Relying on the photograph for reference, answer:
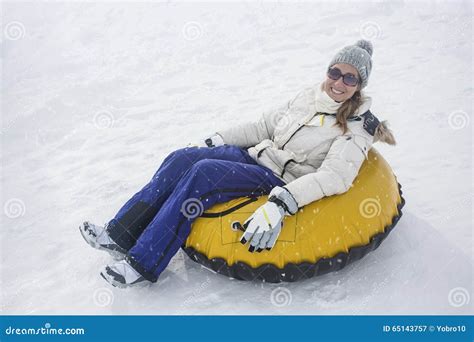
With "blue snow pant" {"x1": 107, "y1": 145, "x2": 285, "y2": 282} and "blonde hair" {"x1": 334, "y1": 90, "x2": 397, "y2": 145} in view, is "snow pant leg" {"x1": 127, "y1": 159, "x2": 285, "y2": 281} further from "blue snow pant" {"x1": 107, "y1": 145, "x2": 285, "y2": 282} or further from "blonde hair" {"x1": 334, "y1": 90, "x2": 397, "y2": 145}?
"blonde hair" {"x1": 334, "y1": 90, "x2": 397, "y2": 145}

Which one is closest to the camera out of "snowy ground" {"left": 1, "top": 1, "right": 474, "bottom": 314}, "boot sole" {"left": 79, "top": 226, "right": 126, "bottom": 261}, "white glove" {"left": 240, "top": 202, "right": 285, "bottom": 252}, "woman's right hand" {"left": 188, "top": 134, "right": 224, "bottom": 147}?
"white glove" {"left": 240, "top": 202, "right": 285, "bottom": 252}

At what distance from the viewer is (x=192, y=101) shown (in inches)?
225

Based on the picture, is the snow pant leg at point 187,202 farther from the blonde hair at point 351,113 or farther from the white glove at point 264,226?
the blonde hair at point 351,113

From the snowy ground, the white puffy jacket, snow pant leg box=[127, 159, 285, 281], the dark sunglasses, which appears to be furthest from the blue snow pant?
the dark sunglasses

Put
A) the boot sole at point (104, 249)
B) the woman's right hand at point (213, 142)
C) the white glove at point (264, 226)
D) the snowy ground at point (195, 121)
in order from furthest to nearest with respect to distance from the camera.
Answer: the woman's right hand at point (213, 142), the boot sole at point (104, 249), the snowy ground at point (195, 121), the white glove at point (264, 226)

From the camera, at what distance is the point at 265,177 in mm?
3006

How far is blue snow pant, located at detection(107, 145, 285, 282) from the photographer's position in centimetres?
276

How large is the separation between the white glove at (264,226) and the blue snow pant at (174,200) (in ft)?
1.06

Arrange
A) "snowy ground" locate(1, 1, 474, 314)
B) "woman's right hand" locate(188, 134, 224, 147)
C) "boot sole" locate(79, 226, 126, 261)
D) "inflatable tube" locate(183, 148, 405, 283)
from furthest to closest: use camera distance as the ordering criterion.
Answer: "woman's right hand" locate(188, 134, 224, 147), "boot sole" locate(79, 226, 126, 261), "snowy ground" locate(1, 1, 474, 314), "inflatable tube" locate(183, 148, 405, 283)

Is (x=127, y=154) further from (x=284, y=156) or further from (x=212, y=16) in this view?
(x=212, y=16)

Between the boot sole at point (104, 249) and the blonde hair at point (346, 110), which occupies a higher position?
the blonde hair at point (346, 110)

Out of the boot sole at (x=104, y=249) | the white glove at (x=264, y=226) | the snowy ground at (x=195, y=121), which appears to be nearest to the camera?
the white glove at (x=264, y=226)

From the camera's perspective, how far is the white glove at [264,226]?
2609 millimetres

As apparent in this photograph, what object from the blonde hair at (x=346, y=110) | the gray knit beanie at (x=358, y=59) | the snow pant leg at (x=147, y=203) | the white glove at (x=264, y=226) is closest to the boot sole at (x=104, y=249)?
the snow pant leg at (x=147, y=203)
